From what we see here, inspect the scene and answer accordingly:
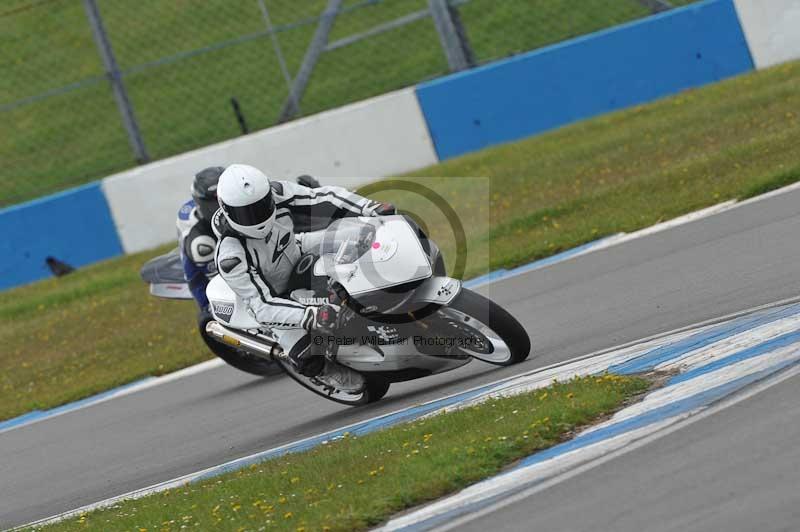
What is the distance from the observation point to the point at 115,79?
15.9 m

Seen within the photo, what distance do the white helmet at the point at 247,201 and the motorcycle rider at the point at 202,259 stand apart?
1661mm

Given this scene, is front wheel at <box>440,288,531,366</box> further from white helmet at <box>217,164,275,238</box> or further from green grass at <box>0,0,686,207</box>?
green grass at <box>0,0,686,207</box>

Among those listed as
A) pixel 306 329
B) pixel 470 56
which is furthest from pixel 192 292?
pixel 470 56

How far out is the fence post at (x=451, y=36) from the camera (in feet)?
52.6

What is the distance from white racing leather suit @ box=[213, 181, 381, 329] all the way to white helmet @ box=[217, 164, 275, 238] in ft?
0.52

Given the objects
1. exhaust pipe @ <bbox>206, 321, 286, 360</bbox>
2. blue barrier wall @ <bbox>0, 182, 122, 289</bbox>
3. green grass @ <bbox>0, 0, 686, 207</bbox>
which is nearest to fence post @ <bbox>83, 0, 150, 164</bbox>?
green grass @ <bbox>0, 0, 686, 207</bbox>

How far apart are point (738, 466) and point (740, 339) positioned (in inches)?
69.7

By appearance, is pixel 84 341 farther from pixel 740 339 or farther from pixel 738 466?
pixel 738 466

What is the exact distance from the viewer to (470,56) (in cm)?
1620

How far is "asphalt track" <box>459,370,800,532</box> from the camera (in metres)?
4.50

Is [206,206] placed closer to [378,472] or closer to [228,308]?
[228,308]

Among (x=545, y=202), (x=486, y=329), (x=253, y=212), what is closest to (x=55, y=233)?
(x=545, y=202)

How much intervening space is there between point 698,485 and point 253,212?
142 inches

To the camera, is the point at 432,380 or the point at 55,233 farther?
the point at 55,233
